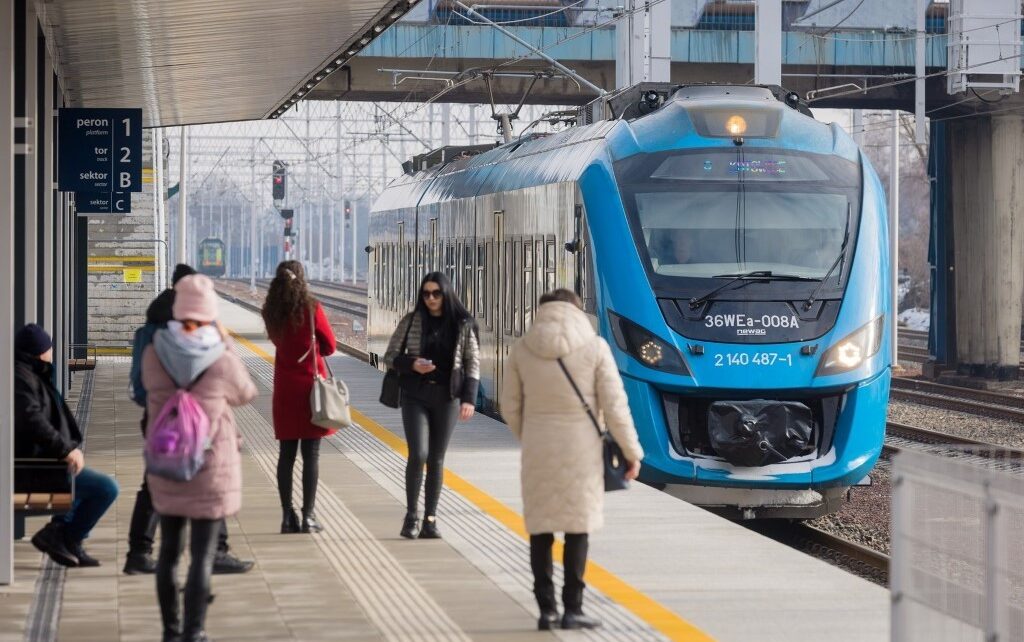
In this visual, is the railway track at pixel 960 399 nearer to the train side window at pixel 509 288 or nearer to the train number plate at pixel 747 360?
the train side window at pixel 509 288

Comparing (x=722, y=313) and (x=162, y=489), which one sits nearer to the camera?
(x=162, y=489)

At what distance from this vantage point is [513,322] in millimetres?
16312

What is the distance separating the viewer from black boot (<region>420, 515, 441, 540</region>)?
9867 mm

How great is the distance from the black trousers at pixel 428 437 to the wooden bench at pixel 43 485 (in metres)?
2.12

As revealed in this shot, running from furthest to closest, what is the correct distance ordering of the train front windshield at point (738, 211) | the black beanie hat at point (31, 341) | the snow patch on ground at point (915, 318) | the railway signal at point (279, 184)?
1. the railway signal at point (279, 184)
2. the snow patch on ground at point (915, 318)
3. the train front windshield at point (738, 211)
4. the black beanie hat at point (31, 341)

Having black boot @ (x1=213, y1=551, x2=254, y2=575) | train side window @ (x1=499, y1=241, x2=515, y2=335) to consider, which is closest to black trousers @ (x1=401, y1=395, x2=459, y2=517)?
black boot @ (x1=213, y1=551, x2=254, y2=575)

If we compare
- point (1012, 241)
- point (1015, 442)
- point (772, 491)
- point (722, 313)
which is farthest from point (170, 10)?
point (1012, 241)

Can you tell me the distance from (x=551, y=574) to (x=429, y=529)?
2.56 metres

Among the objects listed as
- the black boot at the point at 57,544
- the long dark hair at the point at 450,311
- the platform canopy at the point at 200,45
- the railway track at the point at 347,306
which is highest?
the platform canopy at the point at 200,45

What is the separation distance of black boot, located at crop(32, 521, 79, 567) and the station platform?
0.08 metres

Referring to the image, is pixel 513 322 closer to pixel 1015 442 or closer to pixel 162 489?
pixel 1015 442

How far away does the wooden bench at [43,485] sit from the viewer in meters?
8.17

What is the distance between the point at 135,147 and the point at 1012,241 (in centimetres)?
1609

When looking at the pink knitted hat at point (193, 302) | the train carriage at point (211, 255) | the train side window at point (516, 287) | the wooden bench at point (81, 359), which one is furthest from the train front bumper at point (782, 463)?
the train carriage at point (211, 255)
